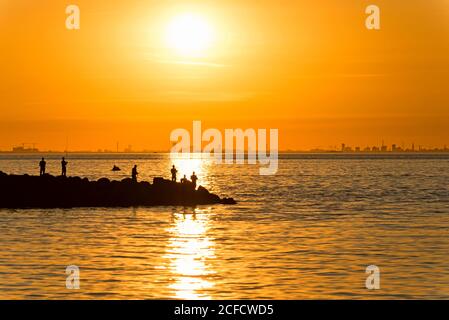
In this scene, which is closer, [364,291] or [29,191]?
[364,291]

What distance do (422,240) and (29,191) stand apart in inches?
1447

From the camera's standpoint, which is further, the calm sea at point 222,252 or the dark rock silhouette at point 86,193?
the dark rock silhouette at point 86,193

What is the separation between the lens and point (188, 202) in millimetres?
72875

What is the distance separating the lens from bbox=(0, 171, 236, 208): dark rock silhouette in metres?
68.2

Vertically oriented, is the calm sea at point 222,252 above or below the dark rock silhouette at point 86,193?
below

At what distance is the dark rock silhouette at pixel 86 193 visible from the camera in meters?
68.2

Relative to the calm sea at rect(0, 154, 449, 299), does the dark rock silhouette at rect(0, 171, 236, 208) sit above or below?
above

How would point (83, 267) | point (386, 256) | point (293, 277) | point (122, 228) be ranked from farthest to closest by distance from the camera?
point (122, 228) < point (386, 256) < point (83, 267) < point (293, 277)

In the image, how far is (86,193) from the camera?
2773 inches

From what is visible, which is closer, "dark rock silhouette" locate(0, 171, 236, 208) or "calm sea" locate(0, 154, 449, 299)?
"calm sea" locate(0, 154, 449, 299)

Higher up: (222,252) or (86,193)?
(86,193)

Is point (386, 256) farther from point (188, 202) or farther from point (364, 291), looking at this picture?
point (188, 202)
